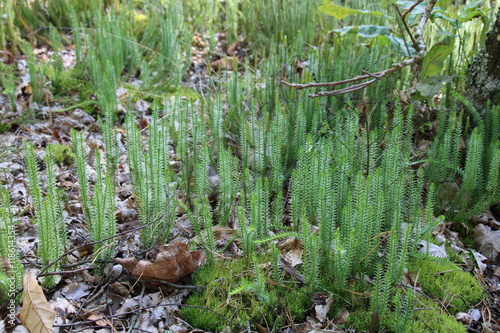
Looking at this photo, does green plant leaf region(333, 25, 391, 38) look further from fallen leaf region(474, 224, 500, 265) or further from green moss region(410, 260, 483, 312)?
green moss region(410, 260, 483, 312)

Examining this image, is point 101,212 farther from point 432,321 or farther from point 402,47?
point 402,47

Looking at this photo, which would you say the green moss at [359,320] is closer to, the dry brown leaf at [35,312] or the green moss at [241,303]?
the green moss at [241,303]

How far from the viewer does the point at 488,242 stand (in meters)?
2.31

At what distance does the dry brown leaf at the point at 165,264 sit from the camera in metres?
1.84

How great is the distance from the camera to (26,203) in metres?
2.39

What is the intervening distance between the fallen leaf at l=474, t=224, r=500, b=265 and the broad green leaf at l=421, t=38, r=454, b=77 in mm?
1071

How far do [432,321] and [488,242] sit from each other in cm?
84

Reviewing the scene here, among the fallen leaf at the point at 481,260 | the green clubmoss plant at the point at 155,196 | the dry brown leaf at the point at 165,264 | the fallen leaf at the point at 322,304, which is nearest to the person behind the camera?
the fallen leaf at the point at 322,304

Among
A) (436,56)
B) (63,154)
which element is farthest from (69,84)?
(436,56)

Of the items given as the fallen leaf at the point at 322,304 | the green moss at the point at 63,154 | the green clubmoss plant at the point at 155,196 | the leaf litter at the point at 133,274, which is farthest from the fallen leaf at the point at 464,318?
the green moss at the point at 63,154

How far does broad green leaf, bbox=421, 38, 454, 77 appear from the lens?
2.77m

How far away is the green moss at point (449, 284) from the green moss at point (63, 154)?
220 centimetres

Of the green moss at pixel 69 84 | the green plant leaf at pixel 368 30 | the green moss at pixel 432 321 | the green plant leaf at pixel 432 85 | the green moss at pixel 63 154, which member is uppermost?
the green plant leaf at pixel 368 30

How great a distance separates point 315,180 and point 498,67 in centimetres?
159
